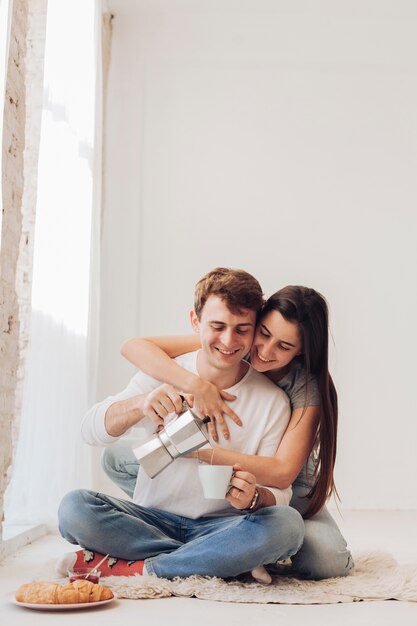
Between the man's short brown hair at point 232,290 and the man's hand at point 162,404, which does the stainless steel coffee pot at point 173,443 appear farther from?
the man's short brown hair at point 232,290

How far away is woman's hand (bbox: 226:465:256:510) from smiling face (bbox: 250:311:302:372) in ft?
1.16

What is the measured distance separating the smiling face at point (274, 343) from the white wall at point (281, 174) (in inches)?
111

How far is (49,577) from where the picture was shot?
2068 mm

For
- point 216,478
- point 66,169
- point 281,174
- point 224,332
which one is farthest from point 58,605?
point 281,174

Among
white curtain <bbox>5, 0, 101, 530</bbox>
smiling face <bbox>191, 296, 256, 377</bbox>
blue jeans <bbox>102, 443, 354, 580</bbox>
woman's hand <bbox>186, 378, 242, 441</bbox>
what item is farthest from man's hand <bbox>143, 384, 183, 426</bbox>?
white curtain <bbox>5, 0, 101, 530</bbox>

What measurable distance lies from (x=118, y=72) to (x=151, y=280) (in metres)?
1.34

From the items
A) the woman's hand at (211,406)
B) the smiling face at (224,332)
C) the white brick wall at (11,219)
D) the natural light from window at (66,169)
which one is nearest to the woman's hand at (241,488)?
the woman's hand at (211,406)

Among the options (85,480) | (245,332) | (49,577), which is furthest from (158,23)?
(49,577)

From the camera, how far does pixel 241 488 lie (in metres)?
1.77

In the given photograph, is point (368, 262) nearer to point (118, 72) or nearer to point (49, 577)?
point (118, 72)

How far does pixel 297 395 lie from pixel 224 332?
0.29 m

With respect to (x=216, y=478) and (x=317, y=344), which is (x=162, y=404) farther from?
(x=317, y=344)

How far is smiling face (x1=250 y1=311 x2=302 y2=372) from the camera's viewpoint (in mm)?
2033

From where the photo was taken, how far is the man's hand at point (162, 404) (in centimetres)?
183
